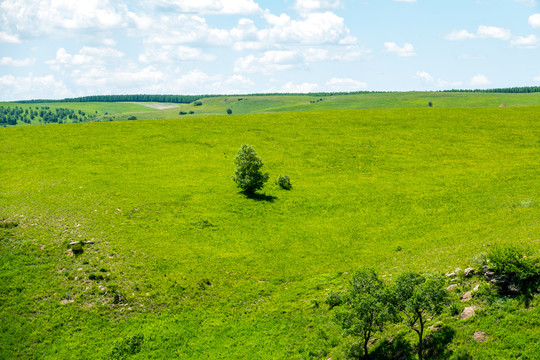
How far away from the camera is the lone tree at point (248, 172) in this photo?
5540cm

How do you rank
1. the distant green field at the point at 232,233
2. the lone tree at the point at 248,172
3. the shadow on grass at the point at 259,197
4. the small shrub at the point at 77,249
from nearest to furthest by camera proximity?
the distant green field at the point at 232,233 < the small shrub at the point at 77,249 < the shadow on grass at the point at 259,197 < the lone tree at the point at 248,172

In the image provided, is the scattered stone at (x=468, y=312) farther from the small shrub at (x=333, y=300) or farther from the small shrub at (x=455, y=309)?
the small shrub at (x=333, y=300)

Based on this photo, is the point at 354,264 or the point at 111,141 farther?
the point at 111,141

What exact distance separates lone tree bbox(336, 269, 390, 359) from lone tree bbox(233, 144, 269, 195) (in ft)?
109

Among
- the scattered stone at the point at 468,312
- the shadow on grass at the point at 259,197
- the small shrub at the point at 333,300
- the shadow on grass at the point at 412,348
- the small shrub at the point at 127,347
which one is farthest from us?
the shadow on grass at the point at 259,197

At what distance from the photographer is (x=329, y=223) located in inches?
1852

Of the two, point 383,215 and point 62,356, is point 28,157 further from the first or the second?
point 383,215

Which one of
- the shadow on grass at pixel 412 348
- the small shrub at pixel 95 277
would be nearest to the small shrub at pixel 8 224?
the small shrub at pixel 95 277

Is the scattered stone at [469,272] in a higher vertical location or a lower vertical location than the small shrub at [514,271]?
lower

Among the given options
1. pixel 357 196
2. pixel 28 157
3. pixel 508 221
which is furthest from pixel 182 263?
pixel 28 157

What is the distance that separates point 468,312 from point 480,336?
214 centimetres

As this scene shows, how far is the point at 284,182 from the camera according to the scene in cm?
5859

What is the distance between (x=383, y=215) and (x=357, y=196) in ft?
22.5

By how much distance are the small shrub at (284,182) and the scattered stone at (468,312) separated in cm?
3636
